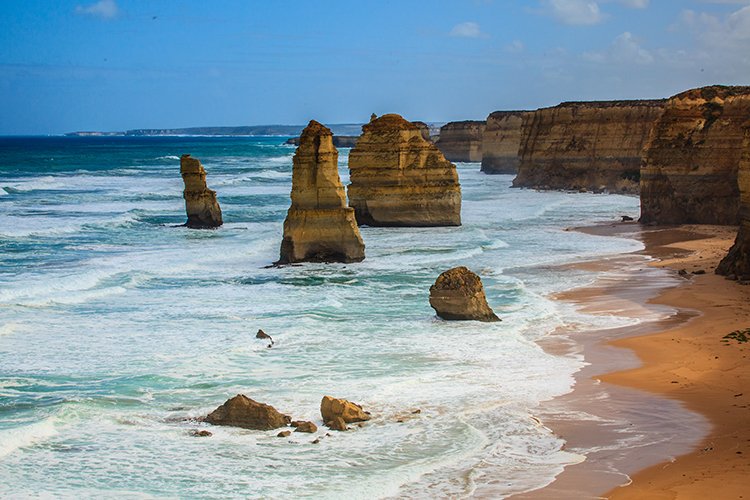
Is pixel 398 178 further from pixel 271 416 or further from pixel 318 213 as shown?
pixel 271 416

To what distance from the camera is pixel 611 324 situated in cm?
2125

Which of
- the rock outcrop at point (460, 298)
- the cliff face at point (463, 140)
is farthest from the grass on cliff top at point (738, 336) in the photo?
the cliff face at point (463, 140)

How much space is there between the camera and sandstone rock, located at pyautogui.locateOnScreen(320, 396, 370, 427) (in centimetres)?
1364

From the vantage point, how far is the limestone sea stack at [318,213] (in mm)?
29125

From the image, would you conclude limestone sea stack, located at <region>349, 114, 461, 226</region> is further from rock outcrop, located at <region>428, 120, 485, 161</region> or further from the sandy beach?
rock outcrop, located at <region>428, 120, 485, 161</region>

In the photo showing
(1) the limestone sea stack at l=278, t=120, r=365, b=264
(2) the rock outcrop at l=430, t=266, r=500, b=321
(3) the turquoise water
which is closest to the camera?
(3) the turquoise water

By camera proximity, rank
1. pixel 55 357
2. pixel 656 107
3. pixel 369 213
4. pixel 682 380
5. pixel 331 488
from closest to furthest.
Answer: pixel 331 488 → pixel 682 380 → pixel 55 357 → pixel 369 213 → pixel 656 107

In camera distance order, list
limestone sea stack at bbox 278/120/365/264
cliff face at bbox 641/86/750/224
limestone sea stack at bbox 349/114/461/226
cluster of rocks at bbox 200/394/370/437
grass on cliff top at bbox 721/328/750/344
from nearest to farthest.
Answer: cluster of rocks at bbox 200/394/370/437, grass on cliff top at bbox 721/328/750/344, limestone sea stack at bbox 278/120/365/264, cliff face at bbox 641/86/750/224, limestone sea stack at bbox 349/114/461/226

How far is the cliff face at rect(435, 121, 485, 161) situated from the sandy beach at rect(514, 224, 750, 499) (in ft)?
275

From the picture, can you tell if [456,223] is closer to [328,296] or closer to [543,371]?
[328,296]

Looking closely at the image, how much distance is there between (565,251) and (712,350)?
15675 millimetres

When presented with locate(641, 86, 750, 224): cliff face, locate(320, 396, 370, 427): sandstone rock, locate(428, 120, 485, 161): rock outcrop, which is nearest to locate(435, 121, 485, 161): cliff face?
locate(428, 120, 485, 161): rock outcrop

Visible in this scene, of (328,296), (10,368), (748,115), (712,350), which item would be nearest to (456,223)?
(748,115)

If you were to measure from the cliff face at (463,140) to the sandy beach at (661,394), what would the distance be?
275 feet
